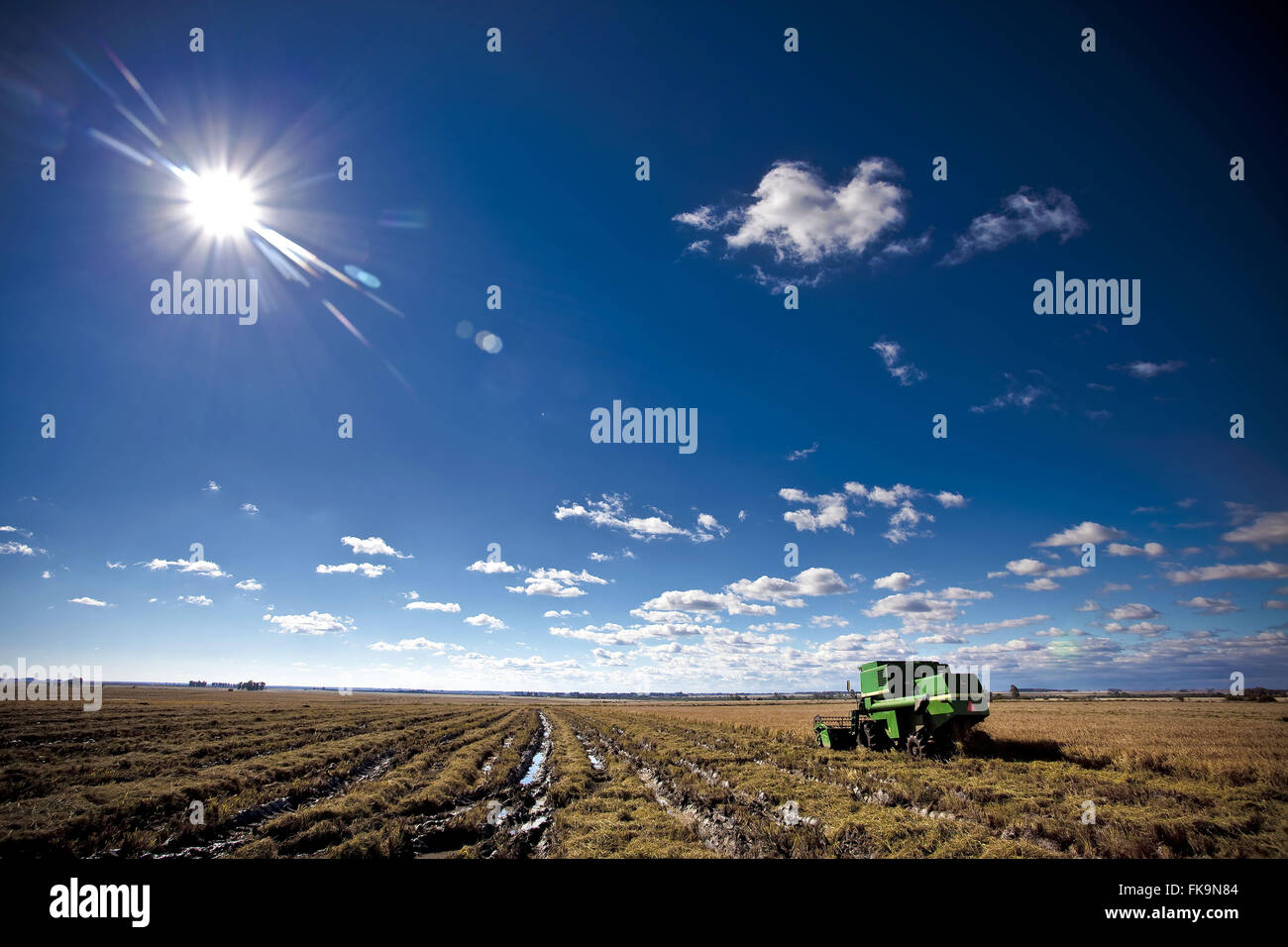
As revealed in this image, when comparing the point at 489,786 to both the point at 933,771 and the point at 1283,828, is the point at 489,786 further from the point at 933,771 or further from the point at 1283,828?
the point at 1283,828

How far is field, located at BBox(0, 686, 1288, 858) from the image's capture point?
1023 cm

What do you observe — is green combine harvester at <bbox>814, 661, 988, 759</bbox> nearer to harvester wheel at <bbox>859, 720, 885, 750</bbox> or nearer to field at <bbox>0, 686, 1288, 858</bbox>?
harvester wheel at <bbox>859, 720, 885, 750</bbox>

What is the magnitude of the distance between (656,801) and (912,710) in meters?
14.0

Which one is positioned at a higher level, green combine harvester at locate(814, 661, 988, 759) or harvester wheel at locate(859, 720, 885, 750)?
green combine harvester at locate(814, 661, 988, 759)

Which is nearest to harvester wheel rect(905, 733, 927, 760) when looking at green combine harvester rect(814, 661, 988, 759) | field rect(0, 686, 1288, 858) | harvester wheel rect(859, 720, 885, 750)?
green combine harvester rect(814, 661, 988, 759)

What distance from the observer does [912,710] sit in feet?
72.9

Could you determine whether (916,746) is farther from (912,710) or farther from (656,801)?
(656,801)

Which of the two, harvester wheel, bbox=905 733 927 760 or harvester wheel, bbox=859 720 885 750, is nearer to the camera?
harvester wheel, bbox=905 733 927 760

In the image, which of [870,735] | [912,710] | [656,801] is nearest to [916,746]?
[912,710]

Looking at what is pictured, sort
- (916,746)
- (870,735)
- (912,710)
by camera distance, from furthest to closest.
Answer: (870,735) < (912,710) < (916,746)

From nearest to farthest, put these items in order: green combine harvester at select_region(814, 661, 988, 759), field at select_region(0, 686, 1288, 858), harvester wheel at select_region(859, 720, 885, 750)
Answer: field at select_region(0, 686, 1288, 858), green combine harvester at select_region(814, 661, 988, 759), harvester wheel at select_region(859, 720, 885, 750)
